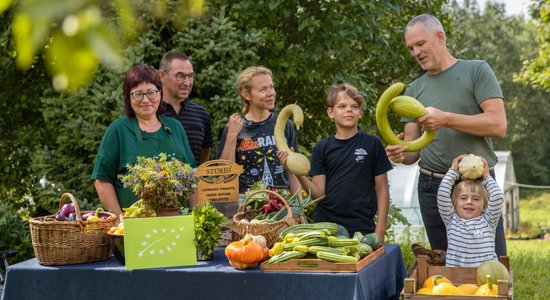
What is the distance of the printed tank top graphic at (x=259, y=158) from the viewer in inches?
158

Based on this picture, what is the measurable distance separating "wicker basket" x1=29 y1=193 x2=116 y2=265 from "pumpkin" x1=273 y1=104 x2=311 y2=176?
38.5 inches

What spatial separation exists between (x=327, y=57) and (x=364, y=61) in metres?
1.15

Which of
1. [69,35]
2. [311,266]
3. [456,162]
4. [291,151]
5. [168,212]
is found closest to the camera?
[69,35]

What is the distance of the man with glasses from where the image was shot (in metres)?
4.17

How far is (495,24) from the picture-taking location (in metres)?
41.2

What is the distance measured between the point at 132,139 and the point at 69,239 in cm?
67

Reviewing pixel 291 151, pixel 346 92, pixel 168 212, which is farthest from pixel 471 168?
pixel 168 212

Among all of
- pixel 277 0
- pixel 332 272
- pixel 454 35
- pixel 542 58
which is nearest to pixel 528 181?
pixel 542 58

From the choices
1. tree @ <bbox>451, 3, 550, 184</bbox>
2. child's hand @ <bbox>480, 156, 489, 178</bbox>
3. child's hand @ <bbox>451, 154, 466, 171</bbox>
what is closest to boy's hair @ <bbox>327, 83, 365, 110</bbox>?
child's hand @ <bbox>451, 154, 466, 171</bbox>

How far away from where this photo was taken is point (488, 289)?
292 centimetres

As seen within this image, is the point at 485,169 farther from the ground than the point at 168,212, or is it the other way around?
the point at 485,169

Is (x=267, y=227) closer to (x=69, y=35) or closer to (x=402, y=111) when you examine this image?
(x=402, y=111)

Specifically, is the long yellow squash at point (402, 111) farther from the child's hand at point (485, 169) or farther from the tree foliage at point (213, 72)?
the tree foliage at point (213, 72)

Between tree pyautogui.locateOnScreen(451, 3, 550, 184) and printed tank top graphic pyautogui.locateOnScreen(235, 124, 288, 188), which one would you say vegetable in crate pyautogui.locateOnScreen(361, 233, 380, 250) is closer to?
printed tank top graphic pyautogui.locateOnScreen(235, 124, 288, 188)
